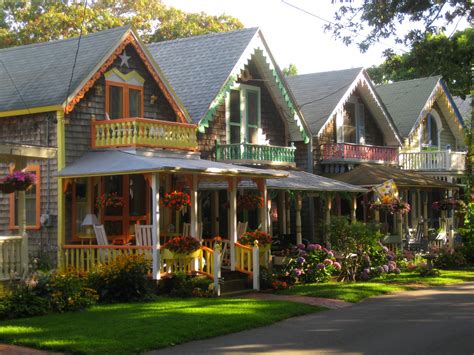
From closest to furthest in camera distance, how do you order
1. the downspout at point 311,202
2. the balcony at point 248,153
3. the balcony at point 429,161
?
the balcony at point 248,153 < the downspout at point 311,202 < the balcony at point 429,161

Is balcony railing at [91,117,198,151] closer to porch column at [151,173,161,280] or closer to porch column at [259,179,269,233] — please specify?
porch column at [151,173,161,280]

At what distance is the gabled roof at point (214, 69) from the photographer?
83.4 feet

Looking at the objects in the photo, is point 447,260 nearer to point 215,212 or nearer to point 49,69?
point 215,212

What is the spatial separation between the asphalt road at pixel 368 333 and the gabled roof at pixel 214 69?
29.9 feet

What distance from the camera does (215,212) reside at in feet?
→ 87.8

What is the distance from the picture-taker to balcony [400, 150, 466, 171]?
35.5m

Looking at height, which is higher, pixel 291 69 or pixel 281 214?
pixel 291 69

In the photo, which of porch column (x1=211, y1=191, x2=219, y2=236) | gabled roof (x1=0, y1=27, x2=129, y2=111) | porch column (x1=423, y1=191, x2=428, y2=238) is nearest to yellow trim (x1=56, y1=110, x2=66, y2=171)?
gabled roof (x1=0, y1=27, x2=129, y2=111)

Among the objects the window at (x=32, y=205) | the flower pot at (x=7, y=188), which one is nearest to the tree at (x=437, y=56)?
the window at (x=32, y=205)

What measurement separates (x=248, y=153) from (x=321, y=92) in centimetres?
712

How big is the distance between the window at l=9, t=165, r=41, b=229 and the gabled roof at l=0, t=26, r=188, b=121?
1.64m

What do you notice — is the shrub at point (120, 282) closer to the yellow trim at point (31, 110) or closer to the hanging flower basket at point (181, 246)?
the hanging flower basket at point (181, 246)

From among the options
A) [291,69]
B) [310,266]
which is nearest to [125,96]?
[310,266]

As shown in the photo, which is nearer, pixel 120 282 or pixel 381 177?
pixel 120 282
